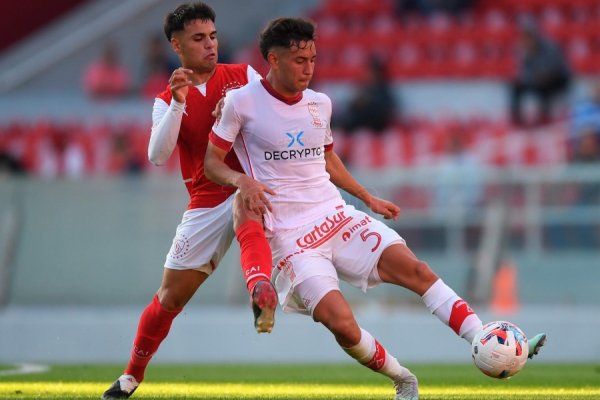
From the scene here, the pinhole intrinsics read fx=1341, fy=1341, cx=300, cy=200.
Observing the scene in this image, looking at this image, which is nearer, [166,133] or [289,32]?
A: [289,32]

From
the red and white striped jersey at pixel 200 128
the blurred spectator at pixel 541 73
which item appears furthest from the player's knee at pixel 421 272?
the blurred spectator at pixel 541 73

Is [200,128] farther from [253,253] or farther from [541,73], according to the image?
[541,73]

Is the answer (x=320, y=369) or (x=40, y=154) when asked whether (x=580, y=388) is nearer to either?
(x=320, y=369)

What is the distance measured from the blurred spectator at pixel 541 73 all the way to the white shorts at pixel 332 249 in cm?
1141

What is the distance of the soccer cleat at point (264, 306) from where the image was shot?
6.23 meters

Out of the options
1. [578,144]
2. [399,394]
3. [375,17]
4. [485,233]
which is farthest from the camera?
[375,17]

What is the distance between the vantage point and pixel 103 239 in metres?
13.0

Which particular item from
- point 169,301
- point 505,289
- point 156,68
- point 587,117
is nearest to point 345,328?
point 169,301

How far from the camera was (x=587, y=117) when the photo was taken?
53.3ft

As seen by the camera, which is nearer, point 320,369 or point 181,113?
point 181,113

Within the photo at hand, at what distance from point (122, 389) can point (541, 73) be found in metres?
11.6

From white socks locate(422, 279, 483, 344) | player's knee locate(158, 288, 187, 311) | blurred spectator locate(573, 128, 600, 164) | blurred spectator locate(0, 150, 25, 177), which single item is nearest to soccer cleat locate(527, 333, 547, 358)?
white socks locate(422, 279, 483, 344)

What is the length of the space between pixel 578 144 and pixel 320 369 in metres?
6.25

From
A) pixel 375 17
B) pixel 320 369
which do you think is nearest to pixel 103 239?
pixel 320 369
